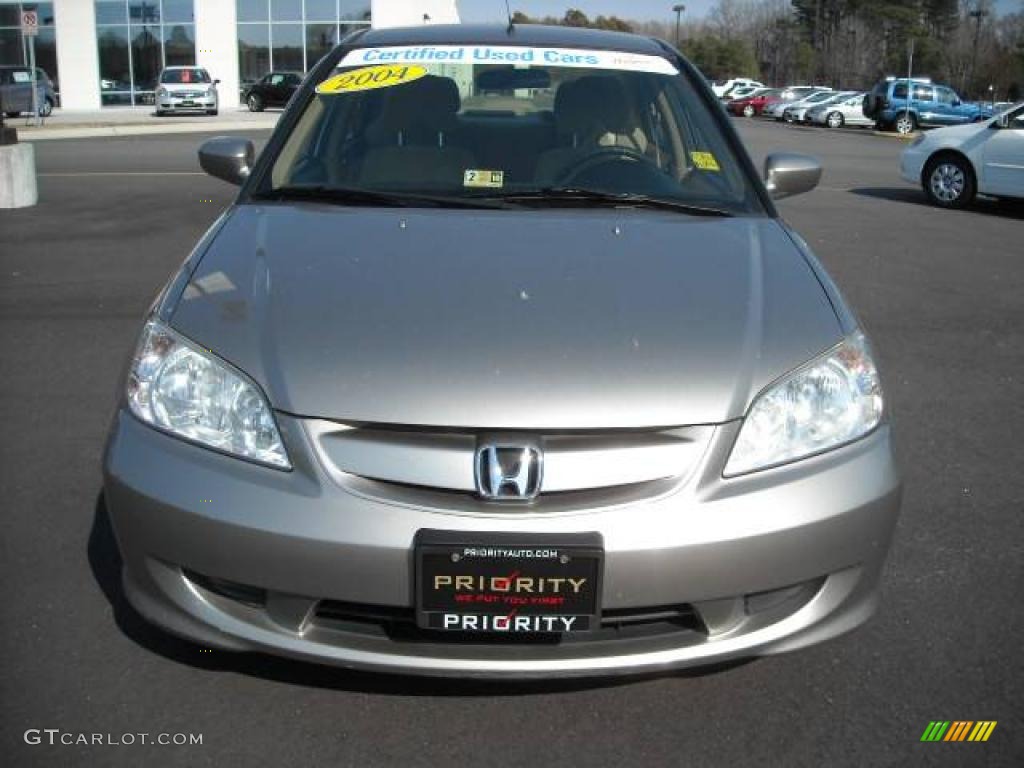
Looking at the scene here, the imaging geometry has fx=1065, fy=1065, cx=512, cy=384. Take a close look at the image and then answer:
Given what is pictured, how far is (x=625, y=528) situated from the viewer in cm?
208

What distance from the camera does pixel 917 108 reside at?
1383 inches

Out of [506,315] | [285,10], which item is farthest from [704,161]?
[285,10]

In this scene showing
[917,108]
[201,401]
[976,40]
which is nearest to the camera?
[201,401]

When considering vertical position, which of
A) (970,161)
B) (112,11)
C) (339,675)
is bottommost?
(339,675)

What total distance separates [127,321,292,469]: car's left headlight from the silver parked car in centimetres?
3416

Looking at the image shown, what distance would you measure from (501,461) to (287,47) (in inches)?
1573

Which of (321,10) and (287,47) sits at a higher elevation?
(321,10)

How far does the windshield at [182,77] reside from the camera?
3422 centimetres

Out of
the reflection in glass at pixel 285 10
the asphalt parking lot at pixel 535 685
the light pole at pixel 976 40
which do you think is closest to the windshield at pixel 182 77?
the reflection in glass at pixel 285 10

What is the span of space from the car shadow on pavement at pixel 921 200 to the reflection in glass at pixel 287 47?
28.7 metres

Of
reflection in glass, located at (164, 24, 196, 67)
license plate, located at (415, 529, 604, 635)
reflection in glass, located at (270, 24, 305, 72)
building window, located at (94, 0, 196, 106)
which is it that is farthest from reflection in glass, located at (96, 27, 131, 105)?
license plate, located at (415, 529, 604, 635)

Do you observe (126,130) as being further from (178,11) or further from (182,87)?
(178,11)

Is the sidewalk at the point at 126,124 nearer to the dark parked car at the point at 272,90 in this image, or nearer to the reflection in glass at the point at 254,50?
the dark parked car at the point at 272,90

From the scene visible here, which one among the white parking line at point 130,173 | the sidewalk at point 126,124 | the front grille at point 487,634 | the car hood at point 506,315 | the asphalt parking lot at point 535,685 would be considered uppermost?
the car hood at point 506,315
